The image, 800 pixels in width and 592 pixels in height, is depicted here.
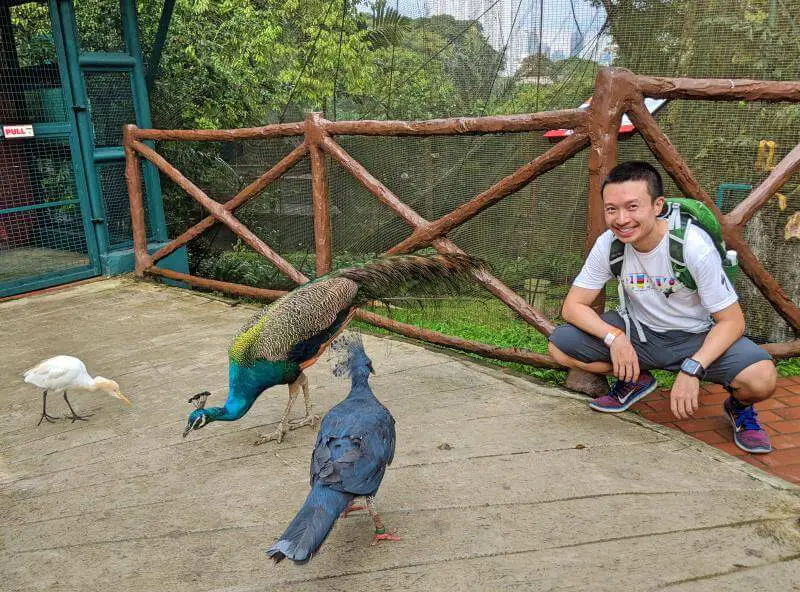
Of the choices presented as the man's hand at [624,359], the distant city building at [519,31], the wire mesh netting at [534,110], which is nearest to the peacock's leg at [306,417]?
the wire mesh netting at [534,110]

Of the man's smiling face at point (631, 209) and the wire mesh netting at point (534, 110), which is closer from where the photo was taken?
the man's smiling face at point (631, 209)

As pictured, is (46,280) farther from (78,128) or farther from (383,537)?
(383,537)

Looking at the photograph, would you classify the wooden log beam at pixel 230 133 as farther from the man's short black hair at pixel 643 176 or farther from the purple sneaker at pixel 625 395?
the purple sneaker at pixel 625 395

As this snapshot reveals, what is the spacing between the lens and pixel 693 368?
2672mm

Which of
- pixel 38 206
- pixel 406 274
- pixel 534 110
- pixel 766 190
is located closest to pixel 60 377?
pixel 406 274

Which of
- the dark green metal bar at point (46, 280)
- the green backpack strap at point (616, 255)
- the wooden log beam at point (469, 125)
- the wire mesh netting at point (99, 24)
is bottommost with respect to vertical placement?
the dark green metal bar at point (46, 280)

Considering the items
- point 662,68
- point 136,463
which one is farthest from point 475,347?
point 662,68

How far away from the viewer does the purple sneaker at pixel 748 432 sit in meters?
2.81

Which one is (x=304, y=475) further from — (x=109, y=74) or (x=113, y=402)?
(x=109, y=74)

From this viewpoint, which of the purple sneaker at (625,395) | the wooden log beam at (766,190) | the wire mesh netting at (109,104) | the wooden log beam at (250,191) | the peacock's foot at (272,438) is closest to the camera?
the peacock's foot at (272,438)

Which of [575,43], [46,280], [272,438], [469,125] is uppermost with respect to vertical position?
[575,43]

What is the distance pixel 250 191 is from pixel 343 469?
11.9 feet

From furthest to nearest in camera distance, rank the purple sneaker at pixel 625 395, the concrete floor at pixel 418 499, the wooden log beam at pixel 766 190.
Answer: the wooden log beam at pixel 766 190, the purple sneaker at pixel 625 395, the concrete floor at pixel 418 499

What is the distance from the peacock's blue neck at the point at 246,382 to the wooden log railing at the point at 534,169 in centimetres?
146
